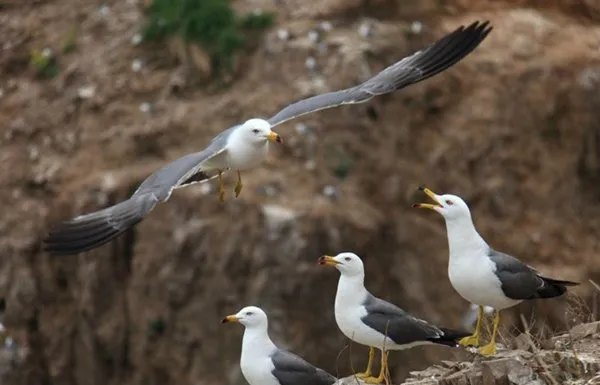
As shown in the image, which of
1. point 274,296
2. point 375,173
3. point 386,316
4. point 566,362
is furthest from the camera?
point 375,173

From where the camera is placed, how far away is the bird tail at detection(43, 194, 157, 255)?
8.93 m

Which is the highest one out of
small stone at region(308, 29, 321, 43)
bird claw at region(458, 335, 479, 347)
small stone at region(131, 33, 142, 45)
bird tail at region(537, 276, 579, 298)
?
bird tail at region(537, 276, 579, 298)

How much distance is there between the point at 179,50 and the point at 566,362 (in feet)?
33.9

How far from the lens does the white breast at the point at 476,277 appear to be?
28.6ft

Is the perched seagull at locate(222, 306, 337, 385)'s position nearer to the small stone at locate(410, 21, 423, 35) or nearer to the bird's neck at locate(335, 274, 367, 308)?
the bird's neck at locate(335, 274, 367, 308)

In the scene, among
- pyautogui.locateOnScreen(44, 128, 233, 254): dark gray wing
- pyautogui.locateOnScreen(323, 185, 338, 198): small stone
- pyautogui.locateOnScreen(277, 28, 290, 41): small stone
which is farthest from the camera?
pyautogui.locateOnScreen(277, 28, 290, 41): small stone

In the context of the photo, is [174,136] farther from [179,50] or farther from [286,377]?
[286,377]

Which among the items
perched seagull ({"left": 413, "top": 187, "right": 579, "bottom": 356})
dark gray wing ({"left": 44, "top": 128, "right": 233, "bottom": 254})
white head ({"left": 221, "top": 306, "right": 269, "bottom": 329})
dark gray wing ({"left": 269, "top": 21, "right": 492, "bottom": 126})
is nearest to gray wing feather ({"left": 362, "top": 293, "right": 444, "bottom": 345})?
perched seagull ({"left": 413, "top": 187, "right": 579, "bottom": 356})

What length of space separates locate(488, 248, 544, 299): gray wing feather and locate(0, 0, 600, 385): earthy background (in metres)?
6.62

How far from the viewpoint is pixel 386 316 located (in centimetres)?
909

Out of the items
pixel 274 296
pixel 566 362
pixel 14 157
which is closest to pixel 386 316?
pixel 566 362

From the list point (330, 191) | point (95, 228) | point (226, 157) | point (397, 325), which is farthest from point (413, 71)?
point (330, 191)

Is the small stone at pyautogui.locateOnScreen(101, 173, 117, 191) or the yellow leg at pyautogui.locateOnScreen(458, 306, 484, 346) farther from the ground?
the yellow leg at pyautogui.locateOnScreen(458, 306, 484, 346)

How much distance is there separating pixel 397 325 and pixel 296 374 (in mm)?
619
